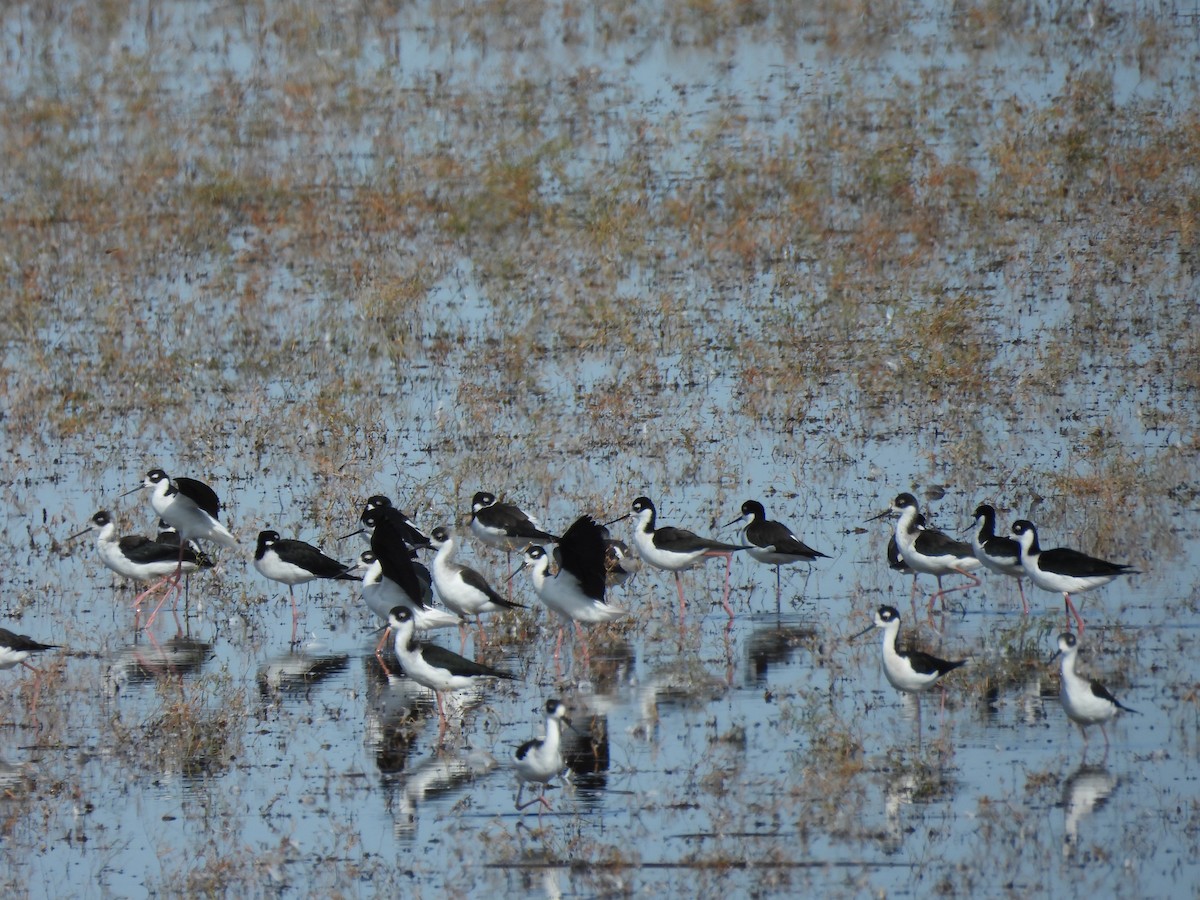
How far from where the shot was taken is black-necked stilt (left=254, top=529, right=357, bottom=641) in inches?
504

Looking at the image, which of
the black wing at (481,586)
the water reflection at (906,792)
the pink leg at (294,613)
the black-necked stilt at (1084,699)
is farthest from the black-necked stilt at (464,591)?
the black-necked stilt at (1084,699)

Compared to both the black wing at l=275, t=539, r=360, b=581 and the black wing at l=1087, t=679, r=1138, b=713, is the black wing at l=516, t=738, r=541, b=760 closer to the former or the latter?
the black wing at l=1087, t=679, r=1138, b=713

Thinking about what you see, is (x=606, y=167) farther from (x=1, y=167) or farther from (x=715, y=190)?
(x=1, y=167)

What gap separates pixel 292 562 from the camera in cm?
1280

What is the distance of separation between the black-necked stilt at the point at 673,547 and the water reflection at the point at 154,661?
105 inches

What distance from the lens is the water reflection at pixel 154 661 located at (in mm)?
11859

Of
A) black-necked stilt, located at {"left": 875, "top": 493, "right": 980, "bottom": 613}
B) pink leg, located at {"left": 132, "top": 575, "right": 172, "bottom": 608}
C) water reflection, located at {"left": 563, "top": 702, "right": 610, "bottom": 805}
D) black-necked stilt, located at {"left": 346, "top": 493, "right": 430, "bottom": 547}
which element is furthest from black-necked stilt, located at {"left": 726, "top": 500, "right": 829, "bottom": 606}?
pink leg, located at {"left": 132, "top": 575, "right": 172, "bottom": 608}

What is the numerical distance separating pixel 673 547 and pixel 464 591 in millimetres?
1398

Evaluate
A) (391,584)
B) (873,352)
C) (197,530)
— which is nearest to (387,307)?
(873,352)

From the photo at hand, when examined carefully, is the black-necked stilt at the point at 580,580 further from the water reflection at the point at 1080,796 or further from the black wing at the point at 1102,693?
the water reflection at the point at 1080,796


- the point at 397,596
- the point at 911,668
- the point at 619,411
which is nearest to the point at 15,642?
the point at 397,596

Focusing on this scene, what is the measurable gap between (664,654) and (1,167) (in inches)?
630

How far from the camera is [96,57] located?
102ft

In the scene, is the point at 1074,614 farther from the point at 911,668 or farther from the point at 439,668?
the point at 439,668
